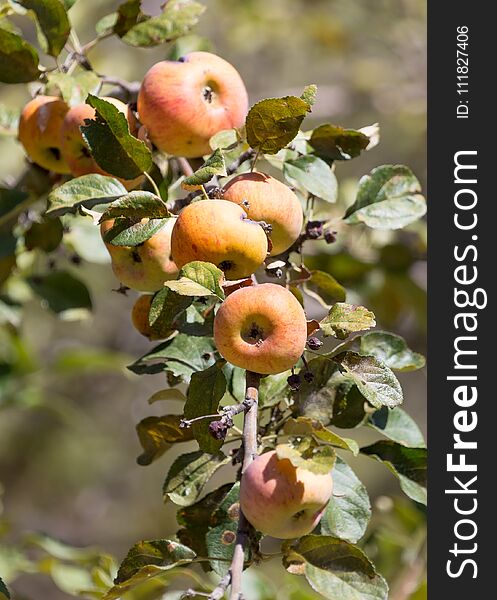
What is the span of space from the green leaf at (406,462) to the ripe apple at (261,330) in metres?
0.24

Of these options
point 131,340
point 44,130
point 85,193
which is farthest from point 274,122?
point 131,340

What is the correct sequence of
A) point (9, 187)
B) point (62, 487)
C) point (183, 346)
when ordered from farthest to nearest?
point (62, 487) < point (9, 187) < point (183, 346)

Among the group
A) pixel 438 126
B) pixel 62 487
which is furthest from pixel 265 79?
pixel 438 126

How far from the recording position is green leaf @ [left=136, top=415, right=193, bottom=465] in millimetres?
813

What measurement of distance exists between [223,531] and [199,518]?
27mm

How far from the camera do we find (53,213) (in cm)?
79

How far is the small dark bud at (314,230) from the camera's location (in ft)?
2.85

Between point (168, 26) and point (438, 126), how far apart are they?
0.41 m

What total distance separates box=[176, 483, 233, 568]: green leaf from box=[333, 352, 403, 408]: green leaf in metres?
0.16

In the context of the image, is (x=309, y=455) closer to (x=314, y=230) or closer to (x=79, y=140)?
(x=314, y=230)

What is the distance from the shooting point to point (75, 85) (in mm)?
887

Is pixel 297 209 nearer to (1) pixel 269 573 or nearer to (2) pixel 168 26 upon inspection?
(2) pixel 168 26

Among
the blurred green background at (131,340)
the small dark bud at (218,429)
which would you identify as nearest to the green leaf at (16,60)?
the small dark bud at (218,429)

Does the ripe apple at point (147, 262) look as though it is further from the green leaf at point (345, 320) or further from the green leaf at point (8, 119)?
the green leaf at point (8, 119)
